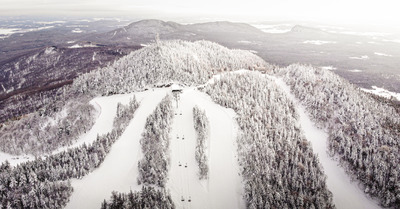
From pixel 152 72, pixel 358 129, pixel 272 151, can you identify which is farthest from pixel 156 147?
pixel 358 129

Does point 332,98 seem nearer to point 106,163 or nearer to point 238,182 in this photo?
point 238,182

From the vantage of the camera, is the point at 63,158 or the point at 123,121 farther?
the point at 123,121

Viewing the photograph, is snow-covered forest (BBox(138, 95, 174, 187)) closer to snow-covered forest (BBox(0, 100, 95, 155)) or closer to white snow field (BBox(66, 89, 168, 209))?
white snow field (BBox(66, 89, 168, 209))

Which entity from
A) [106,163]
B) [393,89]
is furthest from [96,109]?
[393,89]

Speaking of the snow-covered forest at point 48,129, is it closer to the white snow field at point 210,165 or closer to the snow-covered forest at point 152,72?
the snow-covered forest at point 152,72

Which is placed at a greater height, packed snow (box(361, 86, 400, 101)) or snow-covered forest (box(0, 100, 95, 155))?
packed snow (box(361, 86, 400, 101))

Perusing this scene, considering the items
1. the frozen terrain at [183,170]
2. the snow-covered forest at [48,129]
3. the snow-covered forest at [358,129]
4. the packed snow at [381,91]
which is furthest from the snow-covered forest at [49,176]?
the packed snow at [381,91]

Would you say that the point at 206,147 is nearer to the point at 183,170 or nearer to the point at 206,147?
the point at 206,147

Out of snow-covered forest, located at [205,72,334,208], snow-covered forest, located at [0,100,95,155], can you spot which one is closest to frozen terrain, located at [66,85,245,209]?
snow-covered forest, located at [205,72,334,208]
